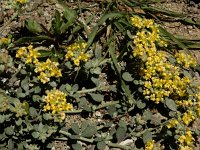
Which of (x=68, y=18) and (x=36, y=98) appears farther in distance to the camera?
(x=68, y=18)

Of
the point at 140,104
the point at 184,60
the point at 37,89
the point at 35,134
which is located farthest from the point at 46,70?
the point at 184,60

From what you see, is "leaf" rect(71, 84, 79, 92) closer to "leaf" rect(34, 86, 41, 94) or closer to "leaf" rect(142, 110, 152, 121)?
"leaf" rect(34, 86, 41, 94)

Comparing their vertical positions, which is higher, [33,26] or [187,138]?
[33,26]

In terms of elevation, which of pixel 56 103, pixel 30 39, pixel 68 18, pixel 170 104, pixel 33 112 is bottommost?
pixel 170 104

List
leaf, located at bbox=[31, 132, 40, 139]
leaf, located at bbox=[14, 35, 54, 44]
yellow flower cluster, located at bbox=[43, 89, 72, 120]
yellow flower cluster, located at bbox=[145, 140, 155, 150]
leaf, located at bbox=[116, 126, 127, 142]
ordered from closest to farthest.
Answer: yellow flower cluster, located at bbox=[43, 89, 72, 120], leaf, located at bbox=[31, 132, 40, 139], yellow flower cluster, located at bbox=[145, 140, 155, 150], leaf, located at bbox=[116, 126, 127, 142], leaf, located at bbox=[14, 35, 54, 44]

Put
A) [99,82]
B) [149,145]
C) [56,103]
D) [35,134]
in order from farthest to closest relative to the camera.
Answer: [99,82]
[149,145]
[35,134]
[56,103]

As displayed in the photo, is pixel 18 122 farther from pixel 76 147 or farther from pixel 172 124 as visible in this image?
pixel 172 124

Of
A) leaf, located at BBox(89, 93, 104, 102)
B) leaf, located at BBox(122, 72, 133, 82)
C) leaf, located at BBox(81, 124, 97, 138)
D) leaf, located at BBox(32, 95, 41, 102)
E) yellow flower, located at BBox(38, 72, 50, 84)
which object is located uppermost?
yellow flower, located at BBox(38, 72, 50, 84)

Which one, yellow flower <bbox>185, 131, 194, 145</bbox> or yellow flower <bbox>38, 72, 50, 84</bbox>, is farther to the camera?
yellow flower <bbox>185, 131, 194, 145</bbox>

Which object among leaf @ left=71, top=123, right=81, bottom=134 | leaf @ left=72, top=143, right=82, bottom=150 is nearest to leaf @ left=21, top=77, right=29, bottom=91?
leaf @ left=71, top=123, right=81, bottom=134
